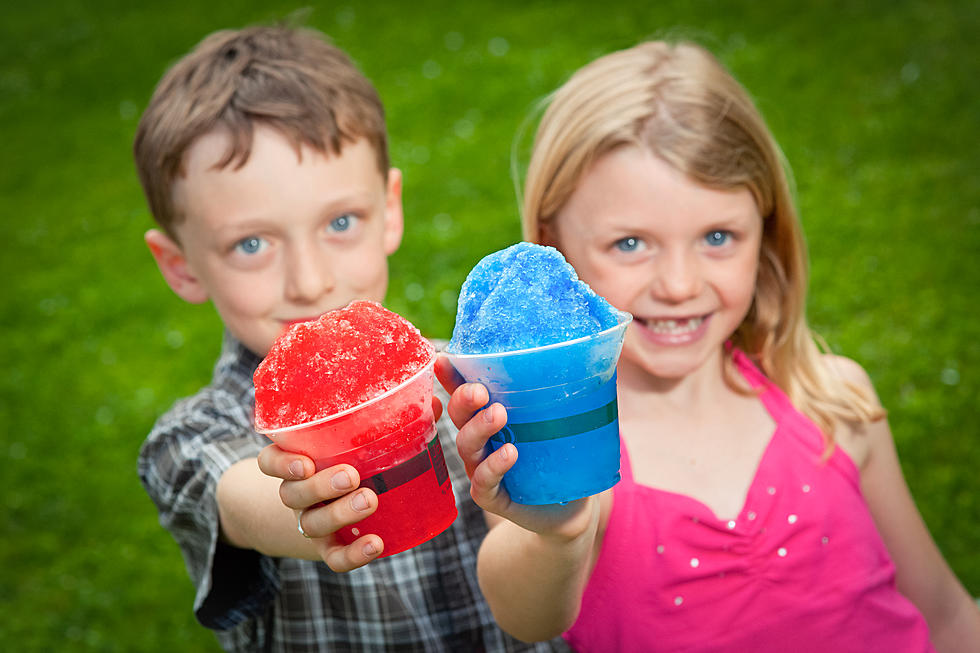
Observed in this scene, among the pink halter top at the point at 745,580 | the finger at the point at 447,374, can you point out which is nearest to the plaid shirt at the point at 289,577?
the pink halter top at the point at 745,580

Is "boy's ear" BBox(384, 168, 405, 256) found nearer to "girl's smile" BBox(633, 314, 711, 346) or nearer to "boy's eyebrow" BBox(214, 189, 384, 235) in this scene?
"boy's eyebrow" BBox(214, 189, 384, 235)

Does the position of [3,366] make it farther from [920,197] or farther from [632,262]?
[920,197]

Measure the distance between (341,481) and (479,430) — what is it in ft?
0.91

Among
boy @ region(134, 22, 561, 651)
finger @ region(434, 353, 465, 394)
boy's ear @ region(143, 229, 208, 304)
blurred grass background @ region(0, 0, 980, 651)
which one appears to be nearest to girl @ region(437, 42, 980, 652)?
boy @ region(134, 22, 561, 651)

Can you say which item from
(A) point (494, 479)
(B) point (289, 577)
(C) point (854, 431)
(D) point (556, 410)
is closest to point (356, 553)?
(A) point (494, 479)

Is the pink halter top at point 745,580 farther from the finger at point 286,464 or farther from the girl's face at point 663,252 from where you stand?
the finger at point 286,464

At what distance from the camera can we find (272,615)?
9.80 ft

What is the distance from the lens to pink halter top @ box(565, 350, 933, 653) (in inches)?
109

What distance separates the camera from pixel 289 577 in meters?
2.94

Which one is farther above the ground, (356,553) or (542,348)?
(542,348)

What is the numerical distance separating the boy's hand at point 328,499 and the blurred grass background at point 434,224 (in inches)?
129

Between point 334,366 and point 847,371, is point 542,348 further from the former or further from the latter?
point 847,371

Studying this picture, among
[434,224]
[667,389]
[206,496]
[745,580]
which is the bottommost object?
[434,224]

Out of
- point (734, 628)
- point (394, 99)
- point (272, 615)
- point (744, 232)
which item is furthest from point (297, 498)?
point (394, 99)
